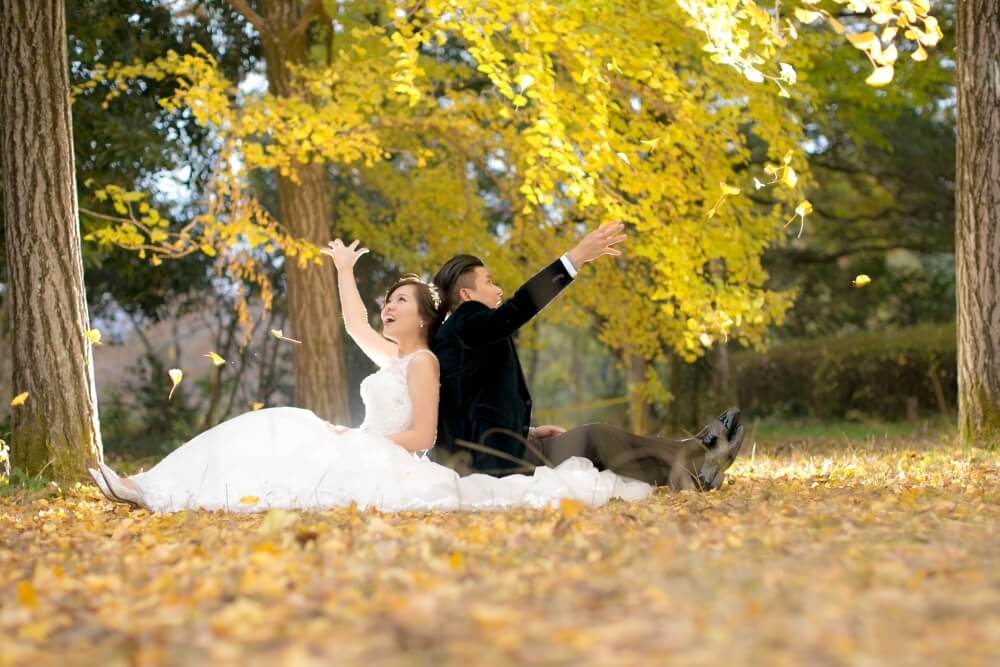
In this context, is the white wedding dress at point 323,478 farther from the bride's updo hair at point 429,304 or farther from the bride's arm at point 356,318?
the bride's arm at point 356,318

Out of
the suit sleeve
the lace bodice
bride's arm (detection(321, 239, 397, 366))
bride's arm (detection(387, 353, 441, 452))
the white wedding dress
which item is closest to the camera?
the suit sleeve

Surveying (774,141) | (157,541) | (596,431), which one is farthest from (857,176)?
(157,541)

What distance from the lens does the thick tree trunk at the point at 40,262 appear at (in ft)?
21.4

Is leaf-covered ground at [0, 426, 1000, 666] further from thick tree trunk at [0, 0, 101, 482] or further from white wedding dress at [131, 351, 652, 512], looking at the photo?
thick tree trunk at [0, 0, 101, 482]

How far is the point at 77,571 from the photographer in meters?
3.32

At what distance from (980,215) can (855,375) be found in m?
9.77

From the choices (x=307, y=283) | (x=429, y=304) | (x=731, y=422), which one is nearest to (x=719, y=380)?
(x=307, y=283)

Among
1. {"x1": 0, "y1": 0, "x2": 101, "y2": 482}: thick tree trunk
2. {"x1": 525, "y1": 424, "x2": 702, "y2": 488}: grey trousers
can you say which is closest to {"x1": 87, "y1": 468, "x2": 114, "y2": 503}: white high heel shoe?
{"x1": 0, "y1": 0, "x2": 101, "y2": 482}: thick tree trunk

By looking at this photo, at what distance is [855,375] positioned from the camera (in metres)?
16.7

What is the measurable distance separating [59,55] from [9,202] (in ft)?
3.04

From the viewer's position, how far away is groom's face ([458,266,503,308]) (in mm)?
5406

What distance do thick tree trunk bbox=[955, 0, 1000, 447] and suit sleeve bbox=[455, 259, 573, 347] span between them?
3548 millimetres

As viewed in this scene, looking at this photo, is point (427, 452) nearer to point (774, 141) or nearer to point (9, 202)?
point (9, 202)

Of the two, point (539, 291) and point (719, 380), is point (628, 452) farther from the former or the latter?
point (719, 380)
